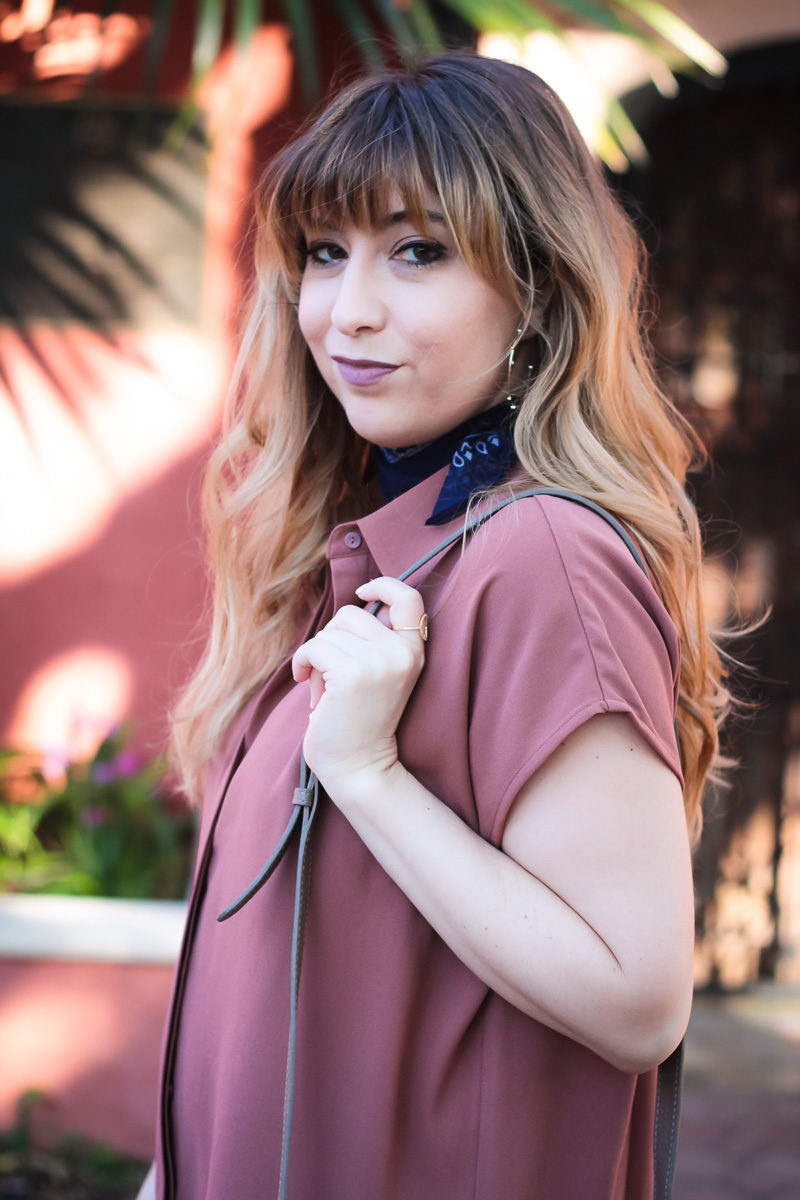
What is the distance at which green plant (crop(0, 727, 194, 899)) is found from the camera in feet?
10.7

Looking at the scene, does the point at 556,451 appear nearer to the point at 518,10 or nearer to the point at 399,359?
the point at 399,359

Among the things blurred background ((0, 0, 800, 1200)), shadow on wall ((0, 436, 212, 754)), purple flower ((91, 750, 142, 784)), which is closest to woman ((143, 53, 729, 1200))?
blurred background ((0, 0, 800, 1200))

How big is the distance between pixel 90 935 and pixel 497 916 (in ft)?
7.73

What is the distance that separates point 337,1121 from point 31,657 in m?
2.82

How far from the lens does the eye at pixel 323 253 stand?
1259mm

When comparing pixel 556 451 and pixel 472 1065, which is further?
pixel 556 451

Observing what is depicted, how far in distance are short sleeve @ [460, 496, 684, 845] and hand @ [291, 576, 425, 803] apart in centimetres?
6

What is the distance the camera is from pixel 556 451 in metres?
1.15

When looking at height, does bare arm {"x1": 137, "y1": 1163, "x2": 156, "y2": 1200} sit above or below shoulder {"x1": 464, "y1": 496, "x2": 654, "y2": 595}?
below

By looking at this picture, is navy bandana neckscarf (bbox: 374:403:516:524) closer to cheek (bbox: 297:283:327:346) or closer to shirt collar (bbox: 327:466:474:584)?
shirt collar (bbox: 327:466:474:584)

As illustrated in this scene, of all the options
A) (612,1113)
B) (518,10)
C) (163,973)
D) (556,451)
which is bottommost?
(163,973)

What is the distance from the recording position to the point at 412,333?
3.68 feet

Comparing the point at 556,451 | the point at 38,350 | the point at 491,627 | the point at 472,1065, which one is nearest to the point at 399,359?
the point at 556,451

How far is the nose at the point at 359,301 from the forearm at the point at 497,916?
478 mm
